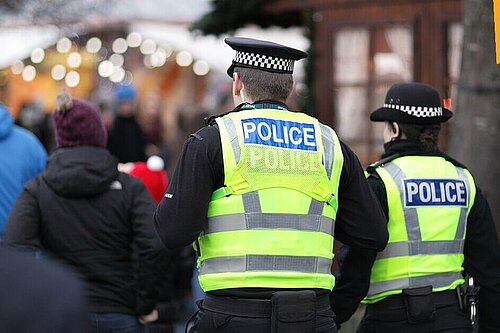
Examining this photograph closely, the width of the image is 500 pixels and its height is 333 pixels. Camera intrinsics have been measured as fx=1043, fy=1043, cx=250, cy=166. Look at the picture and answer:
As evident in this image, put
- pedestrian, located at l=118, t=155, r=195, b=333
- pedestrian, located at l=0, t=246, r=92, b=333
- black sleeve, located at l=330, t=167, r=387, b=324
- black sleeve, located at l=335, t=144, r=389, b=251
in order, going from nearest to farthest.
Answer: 1. pedestrian, located at l=0, t=246, r=92, b=333
2. black sleeve, located at l=335, t=144, r=389, b=251
3. black sleeve, located at l=330, t=167, r=387, b=324
4. pedestrian, located at l=118, t=155, r=195, b=333

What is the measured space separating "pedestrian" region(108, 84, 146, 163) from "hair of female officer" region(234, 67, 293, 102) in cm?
736

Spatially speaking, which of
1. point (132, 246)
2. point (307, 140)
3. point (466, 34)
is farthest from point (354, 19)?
point (307, 140)

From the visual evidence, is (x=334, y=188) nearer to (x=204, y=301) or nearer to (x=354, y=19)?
(x=204, y=301)

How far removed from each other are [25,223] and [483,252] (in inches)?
82.1

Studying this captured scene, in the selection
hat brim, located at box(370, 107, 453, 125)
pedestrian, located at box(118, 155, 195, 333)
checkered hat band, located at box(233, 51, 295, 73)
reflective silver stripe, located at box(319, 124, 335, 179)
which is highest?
checkered hat band, located at box(233, 51, 295, 73)

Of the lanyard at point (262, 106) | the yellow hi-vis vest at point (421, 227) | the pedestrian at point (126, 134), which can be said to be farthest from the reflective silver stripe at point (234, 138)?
the pedestrian at point (126, 134)

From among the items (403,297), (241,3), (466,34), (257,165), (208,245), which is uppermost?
(241,3)

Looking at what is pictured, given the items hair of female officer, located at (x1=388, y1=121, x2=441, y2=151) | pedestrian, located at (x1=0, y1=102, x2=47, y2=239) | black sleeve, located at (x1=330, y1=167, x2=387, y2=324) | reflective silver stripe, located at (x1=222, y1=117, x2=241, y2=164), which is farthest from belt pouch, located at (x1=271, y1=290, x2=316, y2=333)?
pedestrian, located at (x1=0, y1=102, x2=47, y2=239)

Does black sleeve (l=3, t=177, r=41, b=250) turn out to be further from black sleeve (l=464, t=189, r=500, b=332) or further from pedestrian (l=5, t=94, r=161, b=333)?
black sleeve (l=464, t=189, r=500, b=332)

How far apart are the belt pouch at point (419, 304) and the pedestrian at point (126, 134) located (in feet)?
23.1

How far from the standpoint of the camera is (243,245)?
3.58 meters

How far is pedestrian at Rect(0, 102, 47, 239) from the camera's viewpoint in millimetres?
6047

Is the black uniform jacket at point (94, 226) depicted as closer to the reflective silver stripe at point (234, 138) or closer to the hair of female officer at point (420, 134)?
the hair of female officer at point (420, 134)

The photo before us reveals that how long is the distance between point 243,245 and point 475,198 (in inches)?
53.7
